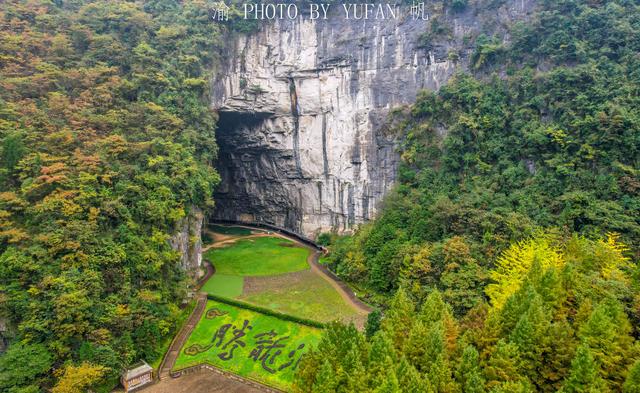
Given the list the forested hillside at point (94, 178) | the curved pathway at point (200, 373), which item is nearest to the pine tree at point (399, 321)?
the curved pathway at point (200, 373)

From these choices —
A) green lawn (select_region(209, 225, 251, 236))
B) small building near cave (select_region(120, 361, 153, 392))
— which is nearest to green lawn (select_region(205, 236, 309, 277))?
green lawn (select_region(209, 225, 251, 236))

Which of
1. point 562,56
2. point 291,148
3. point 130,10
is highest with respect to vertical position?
point 130,10

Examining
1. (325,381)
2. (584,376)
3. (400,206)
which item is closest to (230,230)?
(400,206)

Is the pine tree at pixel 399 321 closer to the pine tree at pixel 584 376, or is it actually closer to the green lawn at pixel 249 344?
the green lawn at pixel 249 344

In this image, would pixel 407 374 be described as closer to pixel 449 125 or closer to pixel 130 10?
pixel 449 125

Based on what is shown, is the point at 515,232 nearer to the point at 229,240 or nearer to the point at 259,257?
the point at 259,257

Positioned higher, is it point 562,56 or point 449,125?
point 562,56

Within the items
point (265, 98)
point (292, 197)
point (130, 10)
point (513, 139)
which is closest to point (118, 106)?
point (130, 10)
